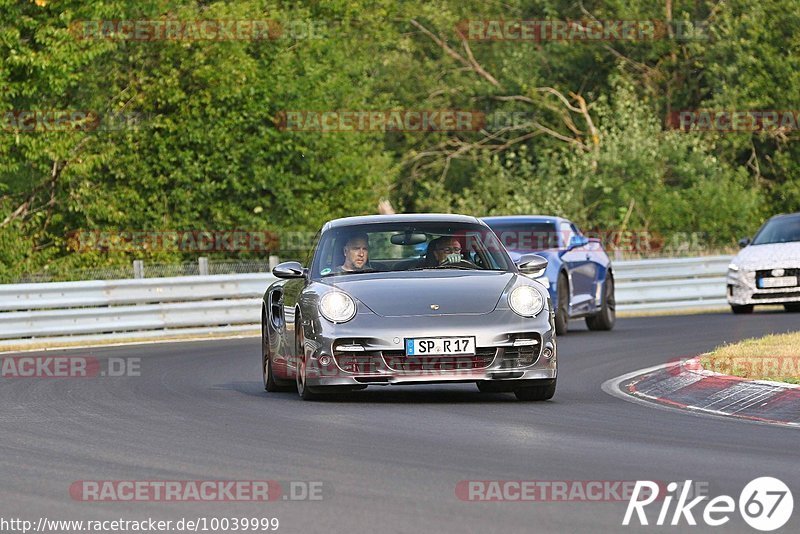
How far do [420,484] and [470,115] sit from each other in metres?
44.6

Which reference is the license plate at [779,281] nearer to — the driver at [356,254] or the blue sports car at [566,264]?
the blue sports car at [566,264]

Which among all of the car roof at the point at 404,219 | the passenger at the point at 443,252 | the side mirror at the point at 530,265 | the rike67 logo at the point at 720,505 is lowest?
the rike67 logo at the point at 720,505

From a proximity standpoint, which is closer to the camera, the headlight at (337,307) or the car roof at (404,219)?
the headlight at (337,307)

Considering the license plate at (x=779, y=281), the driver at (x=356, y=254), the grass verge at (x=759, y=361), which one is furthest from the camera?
the license plate at (x=779, y=281)

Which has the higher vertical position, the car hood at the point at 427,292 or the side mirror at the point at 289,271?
the side mirror at the point at 289,271

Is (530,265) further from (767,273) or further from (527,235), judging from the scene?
(767,273)

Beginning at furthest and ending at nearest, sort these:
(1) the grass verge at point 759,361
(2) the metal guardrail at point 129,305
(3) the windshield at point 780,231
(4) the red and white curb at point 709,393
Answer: (3) the windshield at point 780,231
(2) the metal guardrail at point 129,305
(1) the grass verge at point 759,361
(4) the red and white curb at point 709,393

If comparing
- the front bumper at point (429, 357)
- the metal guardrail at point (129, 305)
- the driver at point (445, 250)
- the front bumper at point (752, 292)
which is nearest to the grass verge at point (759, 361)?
the front bumper at point (429, 357)

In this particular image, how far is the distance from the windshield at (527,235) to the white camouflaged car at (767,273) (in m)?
4.47

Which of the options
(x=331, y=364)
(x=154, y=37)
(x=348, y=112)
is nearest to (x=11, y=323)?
(x=331, y=364)

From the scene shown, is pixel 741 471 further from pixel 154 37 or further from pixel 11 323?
pixel 154 37

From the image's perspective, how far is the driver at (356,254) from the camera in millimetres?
13555

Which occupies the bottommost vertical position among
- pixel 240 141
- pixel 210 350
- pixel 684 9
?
pixel 210 350

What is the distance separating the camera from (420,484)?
831cm
